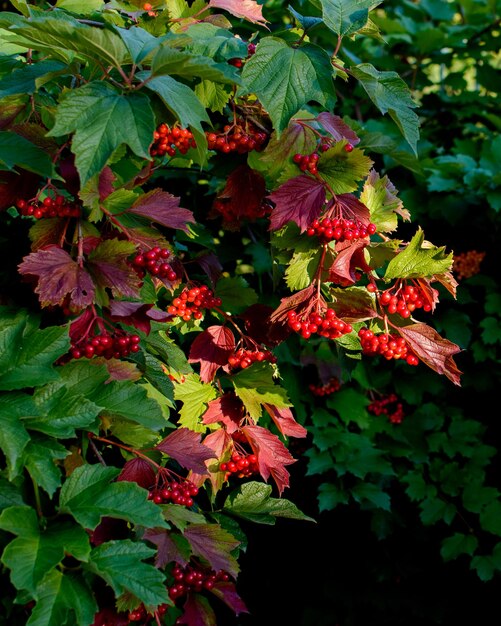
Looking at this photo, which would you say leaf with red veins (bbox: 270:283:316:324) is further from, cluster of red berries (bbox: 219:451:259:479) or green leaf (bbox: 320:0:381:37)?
green leaf (bbox: 320:0:381:37)

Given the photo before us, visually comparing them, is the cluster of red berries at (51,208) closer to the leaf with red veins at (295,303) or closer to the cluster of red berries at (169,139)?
the cluster of red berries at (169,139)

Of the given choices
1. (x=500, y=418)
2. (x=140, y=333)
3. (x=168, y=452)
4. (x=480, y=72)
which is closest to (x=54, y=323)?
(x=140, y=333)

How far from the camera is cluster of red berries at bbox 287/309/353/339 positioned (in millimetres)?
1508

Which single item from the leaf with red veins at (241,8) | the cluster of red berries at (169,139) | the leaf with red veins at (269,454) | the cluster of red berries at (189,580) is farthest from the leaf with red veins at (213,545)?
the leaf with red veins at (241,8)

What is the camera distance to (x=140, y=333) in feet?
5.28

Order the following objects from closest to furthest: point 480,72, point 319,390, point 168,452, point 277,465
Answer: point 168,452
point 277,465
point 319,390
point 480,72

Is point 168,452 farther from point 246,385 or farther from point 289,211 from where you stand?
point 289,211

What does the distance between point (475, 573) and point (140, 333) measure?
2527 millimetres

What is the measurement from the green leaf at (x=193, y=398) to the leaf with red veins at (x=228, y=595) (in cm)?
36

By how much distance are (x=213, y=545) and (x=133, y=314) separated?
1.60 ft

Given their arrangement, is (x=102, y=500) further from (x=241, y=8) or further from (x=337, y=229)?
(x=241, y=8)

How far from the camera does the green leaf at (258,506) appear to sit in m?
1.77

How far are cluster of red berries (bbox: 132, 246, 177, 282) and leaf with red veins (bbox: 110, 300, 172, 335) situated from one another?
2.5 inches

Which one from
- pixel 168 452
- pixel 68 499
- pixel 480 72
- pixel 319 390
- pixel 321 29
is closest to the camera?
pixel 68 499
